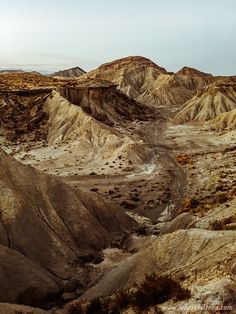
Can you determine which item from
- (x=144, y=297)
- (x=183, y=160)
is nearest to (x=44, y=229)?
(x=144, y=297)

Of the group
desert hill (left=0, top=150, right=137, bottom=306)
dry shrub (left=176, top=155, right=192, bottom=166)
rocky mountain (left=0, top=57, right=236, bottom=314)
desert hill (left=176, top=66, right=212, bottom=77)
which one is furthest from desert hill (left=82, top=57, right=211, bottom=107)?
desert hill (left=0, top=150, right=137, bottom=306)

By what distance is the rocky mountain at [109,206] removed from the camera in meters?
12.8

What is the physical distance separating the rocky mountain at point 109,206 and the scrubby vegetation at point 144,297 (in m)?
0.04

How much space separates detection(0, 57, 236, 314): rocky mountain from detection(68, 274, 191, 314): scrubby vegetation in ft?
0.13

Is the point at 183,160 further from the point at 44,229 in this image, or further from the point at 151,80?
the point at 151,80

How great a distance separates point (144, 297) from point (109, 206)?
45.9 ft

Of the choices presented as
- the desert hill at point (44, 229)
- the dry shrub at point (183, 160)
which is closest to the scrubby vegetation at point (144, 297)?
the desert hill at point (44, 229)

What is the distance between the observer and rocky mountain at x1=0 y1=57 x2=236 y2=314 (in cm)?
1277

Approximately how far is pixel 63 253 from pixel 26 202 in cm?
308

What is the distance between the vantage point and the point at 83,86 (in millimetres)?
71750

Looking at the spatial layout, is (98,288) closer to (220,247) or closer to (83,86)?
(220,247)

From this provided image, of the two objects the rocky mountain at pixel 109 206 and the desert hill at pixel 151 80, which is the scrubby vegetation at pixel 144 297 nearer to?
the rocky mountain at pixel 109 206

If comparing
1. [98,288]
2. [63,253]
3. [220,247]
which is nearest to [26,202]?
[63,253]

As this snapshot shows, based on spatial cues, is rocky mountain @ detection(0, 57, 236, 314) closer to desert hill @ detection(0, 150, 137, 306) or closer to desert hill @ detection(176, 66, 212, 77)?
desert hill @ detection(0, 150, 137, 306)
